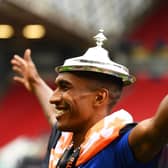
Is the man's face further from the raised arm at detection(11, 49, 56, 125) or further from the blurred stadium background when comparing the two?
the blurred stadium background

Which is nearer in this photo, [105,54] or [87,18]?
[105,54]

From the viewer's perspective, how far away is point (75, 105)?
3098mm

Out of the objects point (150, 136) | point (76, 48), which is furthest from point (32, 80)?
point (76, 48)

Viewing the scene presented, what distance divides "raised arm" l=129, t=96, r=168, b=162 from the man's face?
286 mm

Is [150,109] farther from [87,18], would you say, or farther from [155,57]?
[87,18]

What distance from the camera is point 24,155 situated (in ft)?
37.8

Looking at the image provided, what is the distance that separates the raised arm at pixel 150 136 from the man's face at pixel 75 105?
0.94 ft

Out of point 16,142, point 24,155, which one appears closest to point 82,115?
point 24,155

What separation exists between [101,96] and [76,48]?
10.1 metres

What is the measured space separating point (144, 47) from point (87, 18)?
219 cm

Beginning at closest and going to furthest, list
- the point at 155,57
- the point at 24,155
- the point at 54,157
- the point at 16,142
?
the point at 54,157 < the point at 24,155 < the point at 16,142 < the point at 155,57

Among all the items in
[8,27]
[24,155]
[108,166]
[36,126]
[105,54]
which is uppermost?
[8,27]

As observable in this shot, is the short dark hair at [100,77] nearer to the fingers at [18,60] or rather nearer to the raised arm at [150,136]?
the raised arm at [150,136]

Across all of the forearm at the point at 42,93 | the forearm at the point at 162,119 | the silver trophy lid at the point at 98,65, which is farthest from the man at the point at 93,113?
the forearm at the point at 42,93
